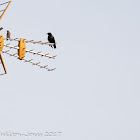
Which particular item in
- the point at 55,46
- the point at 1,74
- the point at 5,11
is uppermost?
the point at 5,11

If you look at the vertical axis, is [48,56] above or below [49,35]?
below

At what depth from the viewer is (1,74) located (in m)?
27.4

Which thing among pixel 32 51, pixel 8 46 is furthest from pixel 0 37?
pixel 32 51

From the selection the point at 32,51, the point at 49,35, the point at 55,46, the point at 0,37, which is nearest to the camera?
the point at 0,37

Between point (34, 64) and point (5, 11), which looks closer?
point (5, 11)

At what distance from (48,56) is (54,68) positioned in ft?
4.30

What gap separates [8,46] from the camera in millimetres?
27375

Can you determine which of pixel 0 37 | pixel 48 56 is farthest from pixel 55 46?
pixel 0 37

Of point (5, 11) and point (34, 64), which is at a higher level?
point (5, 11)

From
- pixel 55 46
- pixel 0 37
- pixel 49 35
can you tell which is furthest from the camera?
pixel 49 35

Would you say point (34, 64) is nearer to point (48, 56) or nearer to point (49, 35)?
point (48, 56)

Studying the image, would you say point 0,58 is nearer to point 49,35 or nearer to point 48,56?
point 48,56

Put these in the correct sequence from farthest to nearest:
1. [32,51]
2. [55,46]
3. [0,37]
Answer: [55,46]
[32,51]
[0,37]

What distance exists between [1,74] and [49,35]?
7.62 m
